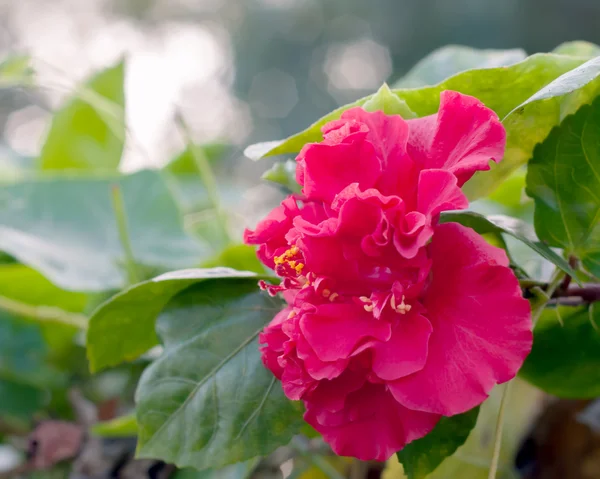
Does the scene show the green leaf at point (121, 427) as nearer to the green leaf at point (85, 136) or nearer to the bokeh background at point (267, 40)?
the green leaf at point (85, 136)

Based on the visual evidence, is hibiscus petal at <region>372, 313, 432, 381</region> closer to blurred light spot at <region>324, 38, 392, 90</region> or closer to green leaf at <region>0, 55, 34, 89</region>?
green leaf at <region>0, 55, 34, 89</region>

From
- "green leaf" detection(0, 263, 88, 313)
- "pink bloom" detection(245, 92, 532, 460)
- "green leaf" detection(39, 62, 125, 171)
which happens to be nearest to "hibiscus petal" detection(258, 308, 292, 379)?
"pink bloom" detection(245, 92, 532, 460)

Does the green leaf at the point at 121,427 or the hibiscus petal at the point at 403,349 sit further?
the green leaf at the point at 121,427

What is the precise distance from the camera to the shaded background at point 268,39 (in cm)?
194

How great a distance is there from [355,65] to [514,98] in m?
2.36

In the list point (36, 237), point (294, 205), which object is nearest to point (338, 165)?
point (294, 205)

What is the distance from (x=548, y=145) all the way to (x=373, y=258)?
108 millimetres

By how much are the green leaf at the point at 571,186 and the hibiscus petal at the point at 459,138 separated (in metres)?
0.05

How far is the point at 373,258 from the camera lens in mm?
228

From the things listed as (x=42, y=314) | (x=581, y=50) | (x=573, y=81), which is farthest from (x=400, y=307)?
(x=42, y=314)

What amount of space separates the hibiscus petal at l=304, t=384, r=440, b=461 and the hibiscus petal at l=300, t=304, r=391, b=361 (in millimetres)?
28

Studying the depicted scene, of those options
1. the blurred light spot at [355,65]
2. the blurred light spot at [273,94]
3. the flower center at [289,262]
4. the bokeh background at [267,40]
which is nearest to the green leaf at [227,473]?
the flower center at [289,262]

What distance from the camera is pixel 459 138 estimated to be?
0.24 meters

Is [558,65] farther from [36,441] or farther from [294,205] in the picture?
[36,441]
